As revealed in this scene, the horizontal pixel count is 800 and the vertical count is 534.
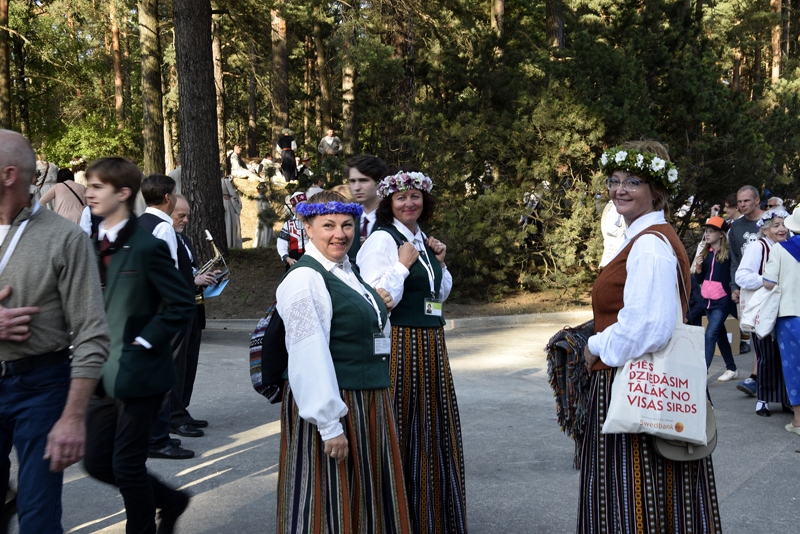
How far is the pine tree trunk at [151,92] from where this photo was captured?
1803cm

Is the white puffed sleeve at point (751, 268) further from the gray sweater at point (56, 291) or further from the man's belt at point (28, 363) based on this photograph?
the man's belt at point (28, 363)

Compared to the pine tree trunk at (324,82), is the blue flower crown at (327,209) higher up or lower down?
lower down

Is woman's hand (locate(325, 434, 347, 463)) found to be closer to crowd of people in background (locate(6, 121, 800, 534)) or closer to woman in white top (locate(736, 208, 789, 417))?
crowd of people in background (locate(6, 121, 800, 534))

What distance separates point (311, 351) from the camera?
10.7 ft

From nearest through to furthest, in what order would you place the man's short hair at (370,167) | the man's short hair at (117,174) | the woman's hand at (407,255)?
the man's short hair at (117,174), the woman's hand at (407,255), the man's short hair at (370,167)

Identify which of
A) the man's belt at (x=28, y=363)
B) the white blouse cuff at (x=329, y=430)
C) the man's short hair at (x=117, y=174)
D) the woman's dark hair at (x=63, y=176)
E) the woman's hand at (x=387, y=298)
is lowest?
the white blouse cuff at (x=329, y=430)

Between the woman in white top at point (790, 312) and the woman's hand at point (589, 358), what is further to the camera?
the woman in white top at point (790, 312)

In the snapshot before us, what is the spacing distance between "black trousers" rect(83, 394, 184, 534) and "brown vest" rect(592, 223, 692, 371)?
204 cm

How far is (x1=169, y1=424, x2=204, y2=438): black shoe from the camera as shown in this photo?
6.65m

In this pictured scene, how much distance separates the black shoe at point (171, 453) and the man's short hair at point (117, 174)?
107 inches

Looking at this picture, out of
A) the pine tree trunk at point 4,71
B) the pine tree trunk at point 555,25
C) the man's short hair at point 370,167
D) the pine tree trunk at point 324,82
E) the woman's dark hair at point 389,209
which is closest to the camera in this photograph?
the woman's dark hair at point 389,209

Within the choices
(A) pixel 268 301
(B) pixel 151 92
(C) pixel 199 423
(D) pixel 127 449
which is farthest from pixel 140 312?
(B) pixel 151 92

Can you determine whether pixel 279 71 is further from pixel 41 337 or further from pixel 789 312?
pixel 41 337

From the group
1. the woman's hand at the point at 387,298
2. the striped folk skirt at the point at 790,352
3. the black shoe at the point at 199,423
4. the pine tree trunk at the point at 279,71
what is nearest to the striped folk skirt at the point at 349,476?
the woman's hand at the point at 387,298
